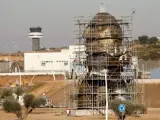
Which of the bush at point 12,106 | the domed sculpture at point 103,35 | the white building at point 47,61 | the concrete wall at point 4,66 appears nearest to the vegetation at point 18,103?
the bush at point 12,106

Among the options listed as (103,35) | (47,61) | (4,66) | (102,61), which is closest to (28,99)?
(102,61)

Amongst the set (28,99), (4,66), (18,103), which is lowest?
(18,103)

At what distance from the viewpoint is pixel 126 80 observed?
5356 cm

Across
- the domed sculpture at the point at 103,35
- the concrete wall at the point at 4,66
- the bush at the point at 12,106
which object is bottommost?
the bush at the point at 12,106

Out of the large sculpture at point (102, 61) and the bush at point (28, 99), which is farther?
the large sculpture at point (102, 61)

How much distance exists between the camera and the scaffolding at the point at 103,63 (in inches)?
2051

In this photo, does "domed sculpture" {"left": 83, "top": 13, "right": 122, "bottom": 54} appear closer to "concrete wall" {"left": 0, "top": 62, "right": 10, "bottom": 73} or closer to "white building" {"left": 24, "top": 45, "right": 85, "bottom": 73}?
"white building" {"left": 24, "top": 45, "right": 85, "bottom": 73}

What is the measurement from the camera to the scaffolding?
171 feet

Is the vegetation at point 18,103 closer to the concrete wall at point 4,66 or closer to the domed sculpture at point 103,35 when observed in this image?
the domed sculpture at point 103,35

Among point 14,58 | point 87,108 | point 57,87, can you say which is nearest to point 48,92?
point 57,87

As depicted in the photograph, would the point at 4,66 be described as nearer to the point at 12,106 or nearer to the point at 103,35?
the point at 103,35

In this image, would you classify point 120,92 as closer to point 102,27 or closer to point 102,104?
point 102,104

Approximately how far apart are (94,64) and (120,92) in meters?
4.06

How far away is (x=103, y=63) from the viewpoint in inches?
2037
